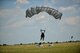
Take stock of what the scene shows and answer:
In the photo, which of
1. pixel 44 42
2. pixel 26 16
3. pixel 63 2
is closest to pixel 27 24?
pixel 26 16

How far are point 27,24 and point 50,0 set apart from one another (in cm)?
83

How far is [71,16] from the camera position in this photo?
5.68m

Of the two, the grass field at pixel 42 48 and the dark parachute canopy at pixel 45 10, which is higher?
the dark parachute canopy at pixel 45 10

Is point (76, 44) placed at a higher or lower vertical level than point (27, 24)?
lower

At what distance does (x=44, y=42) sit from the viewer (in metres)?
5.58

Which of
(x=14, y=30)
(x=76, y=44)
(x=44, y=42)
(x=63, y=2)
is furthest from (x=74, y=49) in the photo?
(x=14, y=30)

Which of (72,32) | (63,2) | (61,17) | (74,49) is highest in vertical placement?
(63,2)

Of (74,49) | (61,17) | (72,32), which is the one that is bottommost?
(74,49)

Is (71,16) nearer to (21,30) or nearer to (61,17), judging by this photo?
(61,17)

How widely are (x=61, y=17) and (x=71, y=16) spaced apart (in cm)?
26

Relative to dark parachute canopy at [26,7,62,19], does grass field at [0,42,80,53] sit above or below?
below

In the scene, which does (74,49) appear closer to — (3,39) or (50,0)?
(50,0)

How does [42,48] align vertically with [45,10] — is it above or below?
below

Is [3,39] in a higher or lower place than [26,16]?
lower
